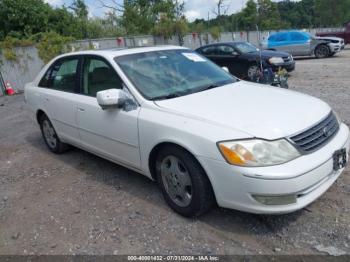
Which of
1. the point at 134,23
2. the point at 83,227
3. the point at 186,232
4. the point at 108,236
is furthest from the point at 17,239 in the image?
the point at 134,23

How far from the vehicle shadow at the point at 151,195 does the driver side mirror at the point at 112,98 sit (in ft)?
3.49

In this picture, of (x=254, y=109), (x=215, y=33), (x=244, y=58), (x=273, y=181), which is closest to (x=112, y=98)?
(x=254, y=109)

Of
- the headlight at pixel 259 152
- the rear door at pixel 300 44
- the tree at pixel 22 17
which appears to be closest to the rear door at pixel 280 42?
the rear door at pixel 300 44

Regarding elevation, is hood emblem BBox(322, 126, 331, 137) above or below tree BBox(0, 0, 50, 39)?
below

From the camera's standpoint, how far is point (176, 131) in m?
3.13

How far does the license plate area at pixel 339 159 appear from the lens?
9.96 feet

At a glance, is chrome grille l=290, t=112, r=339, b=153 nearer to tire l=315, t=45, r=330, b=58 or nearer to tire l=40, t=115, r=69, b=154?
tire l=40, t=115, r=69, b=154

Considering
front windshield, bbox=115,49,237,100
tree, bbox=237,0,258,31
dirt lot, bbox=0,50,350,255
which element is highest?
tree, bbox=237,0,258,31

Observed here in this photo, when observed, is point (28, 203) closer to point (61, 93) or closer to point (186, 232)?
point (61, 93)

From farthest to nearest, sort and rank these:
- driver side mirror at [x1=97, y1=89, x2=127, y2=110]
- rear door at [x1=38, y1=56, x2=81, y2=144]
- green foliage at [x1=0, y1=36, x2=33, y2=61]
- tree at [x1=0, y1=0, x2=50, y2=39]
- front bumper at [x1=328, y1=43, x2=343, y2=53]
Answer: tree at [x1=0, y1=0, x2=50, y2=39] → front bumper at [x1=328, y1=43, x2=343, y2=53] → green foliage at [x1=0, y1=36, x2=33, y2=61] → rear door at [x1=38, y1=56, x2=81, y2=144] → driver side mirror at [x1=97, y1=89, x2=127, y2=110]

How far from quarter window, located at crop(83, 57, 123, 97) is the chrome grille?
1.92 metres

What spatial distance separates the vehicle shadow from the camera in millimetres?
3150

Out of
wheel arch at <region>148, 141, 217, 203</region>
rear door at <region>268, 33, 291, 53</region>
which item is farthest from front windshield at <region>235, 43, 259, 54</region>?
wheel arch at <region>148, 141, 217, 203</region>

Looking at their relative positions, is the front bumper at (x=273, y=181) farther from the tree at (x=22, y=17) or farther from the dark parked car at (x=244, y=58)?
the tree at (x=22, y=17)
